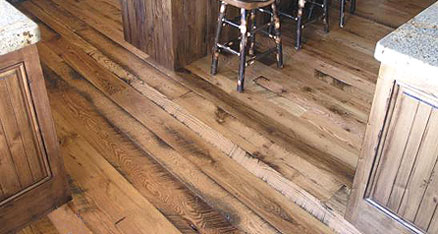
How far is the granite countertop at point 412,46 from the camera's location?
1.45 metres

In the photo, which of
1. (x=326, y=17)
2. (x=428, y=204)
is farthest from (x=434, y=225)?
(x=326, y=17)

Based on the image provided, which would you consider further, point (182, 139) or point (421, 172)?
point (182, 139)

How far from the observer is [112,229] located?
78.6 inches

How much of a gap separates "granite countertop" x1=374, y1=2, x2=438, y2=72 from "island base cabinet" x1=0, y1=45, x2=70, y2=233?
1250 mm

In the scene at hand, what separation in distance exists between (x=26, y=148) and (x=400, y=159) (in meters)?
1.46

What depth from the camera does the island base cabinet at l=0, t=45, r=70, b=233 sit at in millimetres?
1665

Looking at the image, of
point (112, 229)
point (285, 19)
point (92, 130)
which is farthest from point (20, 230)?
point (285, 19)

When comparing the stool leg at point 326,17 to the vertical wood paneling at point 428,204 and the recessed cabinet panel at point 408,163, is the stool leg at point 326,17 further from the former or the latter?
the vertical wood paneling at point 428,204

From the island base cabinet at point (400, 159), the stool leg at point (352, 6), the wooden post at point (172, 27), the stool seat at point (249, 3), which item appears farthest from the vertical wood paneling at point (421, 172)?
the stool leg at point (352, 6)

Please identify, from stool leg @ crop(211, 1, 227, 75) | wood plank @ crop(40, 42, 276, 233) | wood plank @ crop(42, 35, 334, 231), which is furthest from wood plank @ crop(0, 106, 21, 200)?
stool leg @ crop(211, 1, 227, 75)

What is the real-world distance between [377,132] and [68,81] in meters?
2.05

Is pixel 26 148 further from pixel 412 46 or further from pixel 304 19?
pixel 304 19

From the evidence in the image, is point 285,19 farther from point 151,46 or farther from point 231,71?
point 151,46

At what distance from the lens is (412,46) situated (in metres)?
1.51
